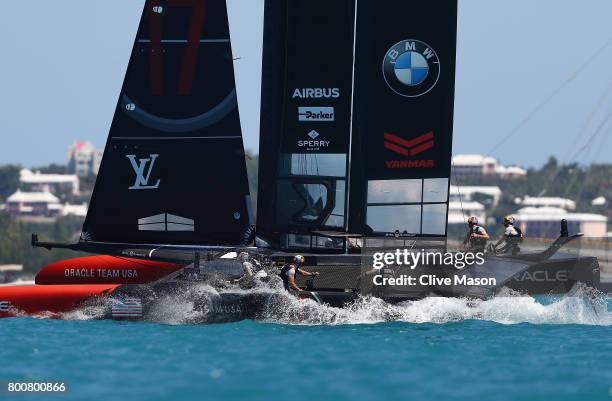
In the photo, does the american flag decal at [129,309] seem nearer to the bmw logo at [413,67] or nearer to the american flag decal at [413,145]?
the american flag decal at [413,145]

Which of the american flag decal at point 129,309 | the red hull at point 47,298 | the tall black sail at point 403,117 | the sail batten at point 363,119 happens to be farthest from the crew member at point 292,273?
the red hull at point 47,298

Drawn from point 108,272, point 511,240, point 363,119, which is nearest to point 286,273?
point 363,119

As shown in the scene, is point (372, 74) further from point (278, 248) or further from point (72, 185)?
point (72, 185)

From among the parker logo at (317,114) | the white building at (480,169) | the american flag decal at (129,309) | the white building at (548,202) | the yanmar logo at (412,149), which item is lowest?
the american flag decal at (129,309)

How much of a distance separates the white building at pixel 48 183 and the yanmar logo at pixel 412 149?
533 feet

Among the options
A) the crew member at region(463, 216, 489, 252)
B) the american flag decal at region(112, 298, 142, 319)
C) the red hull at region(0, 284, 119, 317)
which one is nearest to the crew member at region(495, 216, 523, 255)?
the crew member at region(463, 216, 489, 252)

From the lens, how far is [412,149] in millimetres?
19891

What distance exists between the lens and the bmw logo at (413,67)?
19.9 meters

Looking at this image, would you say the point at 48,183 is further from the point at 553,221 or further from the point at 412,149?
the point at 412,149

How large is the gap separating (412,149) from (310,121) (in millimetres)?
1643

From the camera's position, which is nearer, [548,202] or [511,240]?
[511,240]

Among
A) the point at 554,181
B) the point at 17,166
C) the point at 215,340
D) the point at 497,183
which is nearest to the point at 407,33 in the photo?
the point at 215,340

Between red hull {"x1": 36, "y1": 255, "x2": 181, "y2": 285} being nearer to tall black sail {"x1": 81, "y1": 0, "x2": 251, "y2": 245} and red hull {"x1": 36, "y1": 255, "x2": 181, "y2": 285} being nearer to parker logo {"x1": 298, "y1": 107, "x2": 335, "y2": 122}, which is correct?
tall black sail {"x1": 81, "y1": 0, "x2": 251, "y2": 245}

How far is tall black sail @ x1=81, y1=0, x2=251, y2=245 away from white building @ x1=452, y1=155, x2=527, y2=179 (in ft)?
461
